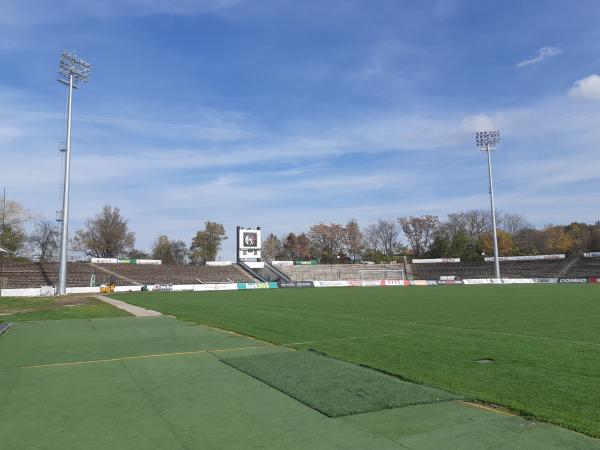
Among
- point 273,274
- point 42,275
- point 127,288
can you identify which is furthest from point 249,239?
point 42,275

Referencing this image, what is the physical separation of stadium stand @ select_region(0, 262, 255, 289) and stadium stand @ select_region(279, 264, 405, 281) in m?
10.7

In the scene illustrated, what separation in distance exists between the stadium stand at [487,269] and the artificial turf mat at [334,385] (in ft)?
246

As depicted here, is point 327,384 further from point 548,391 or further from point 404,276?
point 404,276

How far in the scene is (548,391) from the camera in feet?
22.5

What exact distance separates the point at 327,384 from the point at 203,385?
202cm

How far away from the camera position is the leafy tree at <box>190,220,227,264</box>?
108 m

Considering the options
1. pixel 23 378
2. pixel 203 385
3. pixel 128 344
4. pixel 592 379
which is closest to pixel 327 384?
pixel 203 385

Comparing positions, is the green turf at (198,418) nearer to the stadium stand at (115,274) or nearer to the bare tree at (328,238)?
the stadium stand at (115,274)

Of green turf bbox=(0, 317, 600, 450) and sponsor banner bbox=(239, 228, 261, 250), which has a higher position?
sponsor banner bbox=(239, 228, 261, 250)

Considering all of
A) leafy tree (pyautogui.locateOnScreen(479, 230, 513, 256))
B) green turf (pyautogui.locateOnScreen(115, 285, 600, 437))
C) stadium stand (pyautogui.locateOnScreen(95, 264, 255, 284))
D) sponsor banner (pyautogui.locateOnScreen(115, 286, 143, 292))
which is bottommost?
sponsor banner (pyautogui.locateOnScreen(115, 286, 143, 292))

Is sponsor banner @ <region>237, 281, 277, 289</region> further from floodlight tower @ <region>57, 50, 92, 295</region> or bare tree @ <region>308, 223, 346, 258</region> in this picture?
bare tree @ <region>308, 223, 346, 258</region>

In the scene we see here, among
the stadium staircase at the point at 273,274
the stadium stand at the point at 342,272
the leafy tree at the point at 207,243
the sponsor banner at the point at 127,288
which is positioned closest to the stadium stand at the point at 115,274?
the stadium staircase at the point at 273,274

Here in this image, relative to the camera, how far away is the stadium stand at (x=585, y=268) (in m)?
68.4

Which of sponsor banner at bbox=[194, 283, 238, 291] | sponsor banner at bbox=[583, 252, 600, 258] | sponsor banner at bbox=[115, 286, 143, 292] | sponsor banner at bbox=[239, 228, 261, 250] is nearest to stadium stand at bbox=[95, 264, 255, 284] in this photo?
sponsor banner at bbox=[239, 228, 261, 250]
